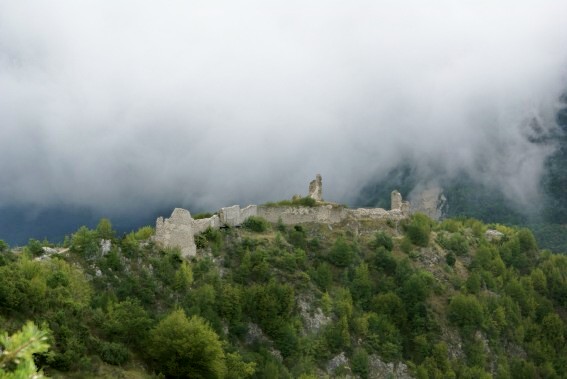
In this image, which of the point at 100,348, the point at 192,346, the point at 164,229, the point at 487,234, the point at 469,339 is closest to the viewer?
the point at 100,348

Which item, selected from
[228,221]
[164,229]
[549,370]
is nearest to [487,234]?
[549,370]

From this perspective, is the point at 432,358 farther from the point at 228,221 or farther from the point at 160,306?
the point at 160,306

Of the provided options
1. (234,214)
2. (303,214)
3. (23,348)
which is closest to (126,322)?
(234,214)

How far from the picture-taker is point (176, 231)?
56094mm

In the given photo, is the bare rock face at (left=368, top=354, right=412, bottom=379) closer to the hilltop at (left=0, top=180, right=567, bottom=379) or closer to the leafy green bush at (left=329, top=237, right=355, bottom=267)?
the hilltop at (left=0, top=180, right=567, bottom=379)

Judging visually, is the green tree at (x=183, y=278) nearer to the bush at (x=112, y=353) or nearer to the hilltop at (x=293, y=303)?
the hilltop at (x=293, y=303)

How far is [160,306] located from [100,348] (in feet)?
40.6

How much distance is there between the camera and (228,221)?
6488 centimetres

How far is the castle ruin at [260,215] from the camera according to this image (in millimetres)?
55906

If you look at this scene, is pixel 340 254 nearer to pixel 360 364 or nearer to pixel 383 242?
pixel 383 242

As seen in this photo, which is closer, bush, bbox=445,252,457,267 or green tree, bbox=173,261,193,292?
green tree, bbox=173,261,193,292

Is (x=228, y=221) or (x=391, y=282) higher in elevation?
(x=228, y=221)

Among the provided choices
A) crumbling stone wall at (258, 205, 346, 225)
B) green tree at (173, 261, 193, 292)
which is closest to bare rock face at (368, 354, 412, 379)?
crumbling stone wall at (258, 205, 346, 225)

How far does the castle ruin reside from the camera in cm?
5591
